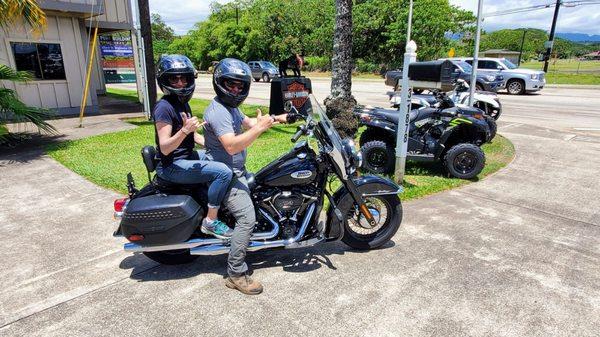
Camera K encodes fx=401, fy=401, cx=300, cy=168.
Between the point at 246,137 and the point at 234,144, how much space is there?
13 centimetres

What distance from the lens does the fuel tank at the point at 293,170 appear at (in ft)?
11.1

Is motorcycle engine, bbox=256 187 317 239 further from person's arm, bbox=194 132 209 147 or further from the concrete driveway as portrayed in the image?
person's arm, bbox=194 132 209 147

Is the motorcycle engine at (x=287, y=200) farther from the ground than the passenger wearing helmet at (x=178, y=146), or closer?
closer

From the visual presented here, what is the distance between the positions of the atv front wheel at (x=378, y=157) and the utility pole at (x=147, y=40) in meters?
7.13

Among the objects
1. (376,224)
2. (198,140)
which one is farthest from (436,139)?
(198,140)

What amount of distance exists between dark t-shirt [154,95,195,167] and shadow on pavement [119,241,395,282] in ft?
3.42

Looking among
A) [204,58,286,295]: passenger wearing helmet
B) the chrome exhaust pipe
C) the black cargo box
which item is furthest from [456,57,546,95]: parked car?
the black cargo box

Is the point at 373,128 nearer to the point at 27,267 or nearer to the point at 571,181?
the point at 571,181

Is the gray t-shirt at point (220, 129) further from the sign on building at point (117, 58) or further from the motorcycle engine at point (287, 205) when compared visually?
the sign on building at point (117, 58)

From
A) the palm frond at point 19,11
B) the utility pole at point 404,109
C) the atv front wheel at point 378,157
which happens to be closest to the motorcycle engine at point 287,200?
the utility pole at point 404,109

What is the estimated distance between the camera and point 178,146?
308 centimetres

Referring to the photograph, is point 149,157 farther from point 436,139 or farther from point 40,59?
point 40,59

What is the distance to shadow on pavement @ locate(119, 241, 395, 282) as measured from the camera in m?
3.60

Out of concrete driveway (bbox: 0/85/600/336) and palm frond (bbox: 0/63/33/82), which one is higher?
palm frond (bbox: 0/63/33/82)
